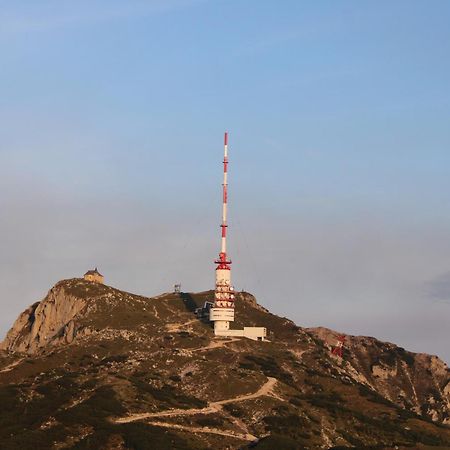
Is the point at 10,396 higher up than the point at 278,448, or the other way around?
the point at 10,396

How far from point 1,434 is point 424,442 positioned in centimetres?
8895

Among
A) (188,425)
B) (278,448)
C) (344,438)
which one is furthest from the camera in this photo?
(344,438)

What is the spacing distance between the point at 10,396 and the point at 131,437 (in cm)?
3950

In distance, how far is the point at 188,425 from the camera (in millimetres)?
180000

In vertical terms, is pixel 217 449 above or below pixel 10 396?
below

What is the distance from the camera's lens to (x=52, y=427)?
16762 centimetres

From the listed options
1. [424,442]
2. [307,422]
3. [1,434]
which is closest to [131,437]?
[1,434]

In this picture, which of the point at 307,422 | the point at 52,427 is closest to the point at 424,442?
the point at 307,422

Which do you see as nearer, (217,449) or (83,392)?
(217,449)

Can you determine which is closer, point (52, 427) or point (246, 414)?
point (52, 427)

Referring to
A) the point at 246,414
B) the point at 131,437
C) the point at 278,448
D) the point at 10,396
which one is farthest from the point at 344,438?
the point at 10,396

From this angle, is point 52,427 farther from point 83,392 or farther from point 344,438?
point 344,438

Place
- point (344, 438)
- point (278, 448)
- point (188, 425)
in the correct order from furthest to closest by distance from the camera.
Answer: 1. point (344, 438)
2. point (188, 425)
3. point (278, 448)

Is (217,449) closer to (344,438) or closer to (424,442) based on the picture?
(344,438)
